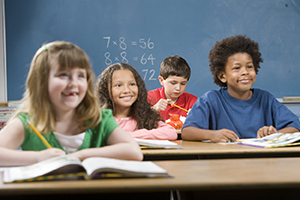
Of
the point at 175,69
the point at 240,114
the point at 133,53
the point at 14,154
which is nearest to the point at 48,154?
the point at 14,154

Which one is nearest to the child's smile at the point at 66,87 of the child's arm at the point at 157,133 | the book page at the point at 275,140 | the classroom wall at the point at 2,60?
the child's arm at the point at 157,133

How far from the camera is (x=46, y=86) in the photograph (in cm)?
106

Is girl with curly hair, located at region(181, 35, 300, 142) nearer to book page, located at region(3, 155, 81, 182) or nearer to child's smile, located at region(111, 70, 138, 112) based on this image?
child's smile, located at region(111, 70, 138, 112)

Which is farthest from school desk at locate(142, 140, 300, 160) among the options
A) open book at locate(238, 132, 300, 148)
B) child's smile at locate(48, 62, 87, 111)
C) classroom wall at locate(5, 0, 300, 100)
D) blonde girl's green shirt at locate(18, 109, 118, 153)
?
classroom wall at locate(5, 0, 300, 100)

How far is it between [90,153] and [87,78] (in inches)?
11.5

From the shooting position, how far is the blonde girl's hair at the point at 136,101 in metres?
1.80

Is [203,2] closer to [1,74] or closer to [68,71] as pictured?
[1,74]

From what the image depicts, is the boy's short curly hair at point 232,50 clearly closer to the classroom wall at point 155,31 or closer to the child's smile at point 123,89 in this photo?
the child's smile at point 123,89

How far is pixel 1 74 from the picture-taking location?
11.6 ft

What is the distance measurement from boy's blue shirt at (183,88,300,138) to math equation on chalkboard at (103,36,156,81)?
1828 millimetres

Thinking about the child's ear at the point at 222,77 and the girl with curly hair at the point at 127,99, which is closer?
the girl with curly hair at the point at 127,99

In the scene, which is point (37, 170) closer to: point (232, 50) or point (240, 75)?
point (240, 75)

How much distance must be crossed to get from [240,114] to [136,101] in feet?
2.05

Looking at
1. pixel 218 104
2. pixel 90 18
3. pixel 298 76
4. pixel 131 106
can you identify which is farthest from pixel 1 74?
pixel 298 76
